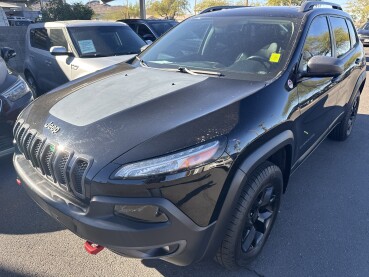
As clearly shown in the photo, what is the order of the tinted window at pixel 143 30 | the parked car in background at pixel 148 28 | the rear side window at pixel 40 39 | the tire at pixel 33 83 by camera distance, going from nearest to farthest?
the rear side window at pixel 40 39 → the tire at pixel 33 83 → the parked car in background at pixel 148 28 → the tinted window at pixel 143 30

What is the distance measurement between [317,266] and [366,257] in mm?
411

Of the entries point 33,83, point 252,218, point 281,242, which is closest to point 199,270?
point 252,218

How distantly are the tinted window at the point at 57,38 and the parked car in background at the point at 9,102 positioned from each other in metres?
1.89

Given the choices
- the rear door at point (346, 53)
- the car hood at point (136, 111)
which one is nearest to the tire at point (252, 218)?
the car hood at point (136, 111)

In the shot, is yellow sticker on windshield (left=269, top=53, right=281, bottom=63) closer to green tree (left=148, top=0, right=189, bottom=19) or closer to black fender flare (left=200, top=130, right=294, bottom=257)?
black fender flare (left=200, top=130, right=294, bottom=257)

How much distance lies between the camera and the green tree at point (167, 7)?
135ft

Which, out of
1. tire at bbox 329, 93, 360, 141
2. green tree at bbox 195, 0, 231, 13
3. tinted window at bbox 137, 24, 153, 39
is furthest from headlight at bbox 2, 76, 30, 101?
green tree at bbox 195, 0, 231, 13

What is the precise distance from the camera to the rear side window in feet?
20.1

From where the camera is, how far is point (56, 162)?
1.81 metres

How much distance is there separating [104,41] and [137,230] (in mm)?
4975

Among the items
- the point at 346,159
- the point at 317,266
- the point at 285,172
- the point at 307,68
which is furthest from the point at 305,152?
the point at 346,159

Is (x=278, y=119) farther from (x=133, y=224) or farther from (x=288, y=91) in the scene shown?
(x=133, y=224)

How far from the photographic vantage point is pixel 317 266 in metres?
2.29

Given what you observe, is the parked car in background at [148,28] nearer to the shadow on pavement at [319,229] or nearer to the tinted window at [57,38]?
the tinted window at [57,38]
